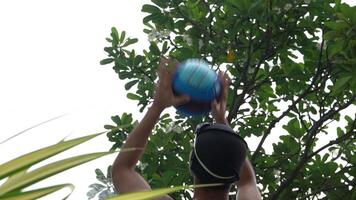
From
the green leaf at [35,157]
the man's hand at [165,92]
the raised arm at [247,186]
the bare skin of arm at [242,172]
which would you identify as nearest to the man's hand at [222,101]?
the bare skin of arm at [242,172]

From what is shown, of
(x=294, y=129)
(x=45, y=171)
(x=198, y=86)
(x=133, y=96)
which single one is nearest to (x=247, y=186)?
(x=198, y=86)

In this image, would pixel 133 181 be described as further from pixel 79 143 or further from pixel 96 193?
pixel 96 193

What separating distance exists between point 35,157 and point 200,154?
779 mm

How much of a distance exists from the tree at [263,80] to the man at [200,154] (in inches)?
149

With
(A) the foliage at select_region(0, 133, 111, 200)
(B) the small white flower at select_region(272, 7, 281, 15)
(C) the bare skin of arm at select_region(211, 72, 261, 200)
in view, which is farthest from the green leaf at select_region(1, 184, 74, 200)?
(B) the small white flower at select_region(272, 7, 281, 15)

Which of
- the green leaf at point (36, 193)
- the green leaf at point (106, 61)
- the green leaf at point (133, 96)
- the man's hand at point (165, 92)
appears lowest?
the green leaf at point (36, 193)

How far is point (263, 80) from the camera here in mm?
6660

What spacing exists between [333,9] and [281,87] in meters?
Answer: 1.08

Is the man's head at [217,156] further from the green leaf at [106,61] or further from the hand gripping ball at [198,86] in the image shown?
the green leaf at [106,61]

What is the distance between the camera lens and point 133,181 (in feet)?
6.64

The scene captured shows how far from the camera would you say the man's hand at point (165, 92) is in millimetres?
1988

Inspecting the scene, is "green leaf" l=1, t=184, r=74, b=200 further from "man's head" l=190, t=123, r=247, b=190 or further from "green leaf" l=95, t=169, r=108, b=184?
"green leaf" l=95, t=169, r=108, b=184

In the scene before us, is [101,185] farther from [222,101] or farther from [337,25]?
[222,101]

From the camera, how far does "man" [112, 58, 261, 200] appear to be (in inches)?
77.1
